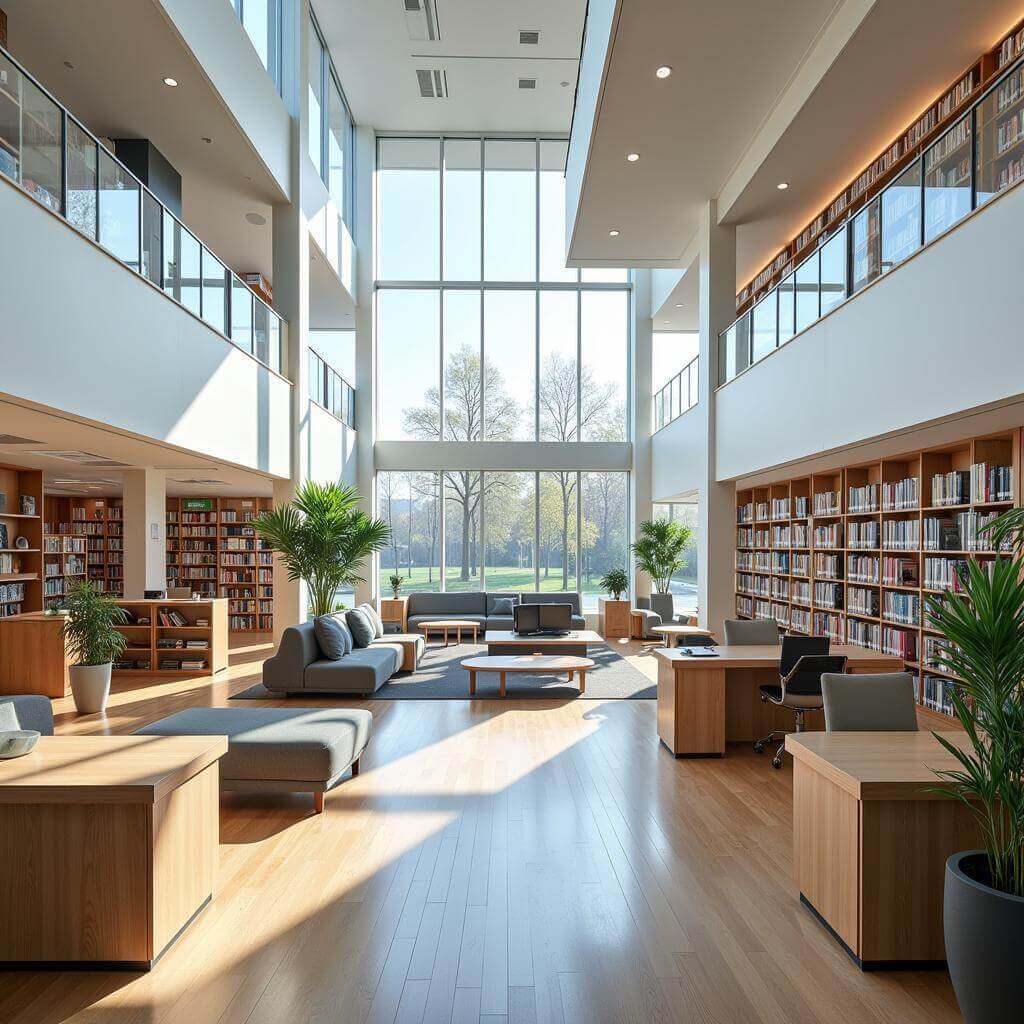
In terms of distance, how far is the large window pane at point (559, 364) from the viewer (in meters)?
15.5

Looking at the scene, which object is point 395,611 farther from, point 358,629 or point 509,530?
point 358,629

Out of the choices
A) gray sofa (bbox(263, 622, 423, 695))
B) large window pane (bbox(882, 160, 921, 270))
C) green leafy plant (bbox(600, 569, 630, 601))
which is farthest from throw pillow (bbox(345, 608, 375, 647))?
large window pane (bbox(882, 160, 921, 270))

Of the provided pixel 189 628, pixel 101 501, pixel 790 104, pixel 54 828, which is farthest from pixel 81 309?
pixel 101 501

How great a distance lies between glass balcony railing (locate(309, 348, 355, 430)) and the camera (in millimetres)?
11289

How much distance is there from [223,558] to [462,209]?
8475 millimetres

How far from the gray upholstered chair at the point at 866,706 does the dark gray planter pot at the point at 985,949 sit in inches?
60.5

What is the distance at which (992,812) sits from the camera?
8.11ft

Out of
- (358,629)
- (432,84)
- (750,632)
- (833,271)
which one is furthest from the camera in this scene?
(432,84)

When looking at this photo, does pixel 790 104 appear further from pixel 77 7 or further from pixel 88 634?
pixel 88 634

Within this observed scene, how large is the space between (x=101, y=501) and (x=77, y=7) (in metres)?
10.4

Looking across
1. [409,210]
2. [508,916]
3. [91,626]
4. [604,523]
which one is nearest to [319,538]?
[91,626]

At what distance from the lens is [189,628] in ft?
31.9

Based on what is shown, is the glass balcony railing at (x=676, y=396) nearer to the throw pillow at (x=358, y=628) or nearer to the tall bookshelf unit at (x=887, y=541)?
the tall bookshelf unit at (x=887, y=541)

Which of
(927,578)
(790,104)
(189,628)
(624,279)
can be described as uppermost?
(624,279)
